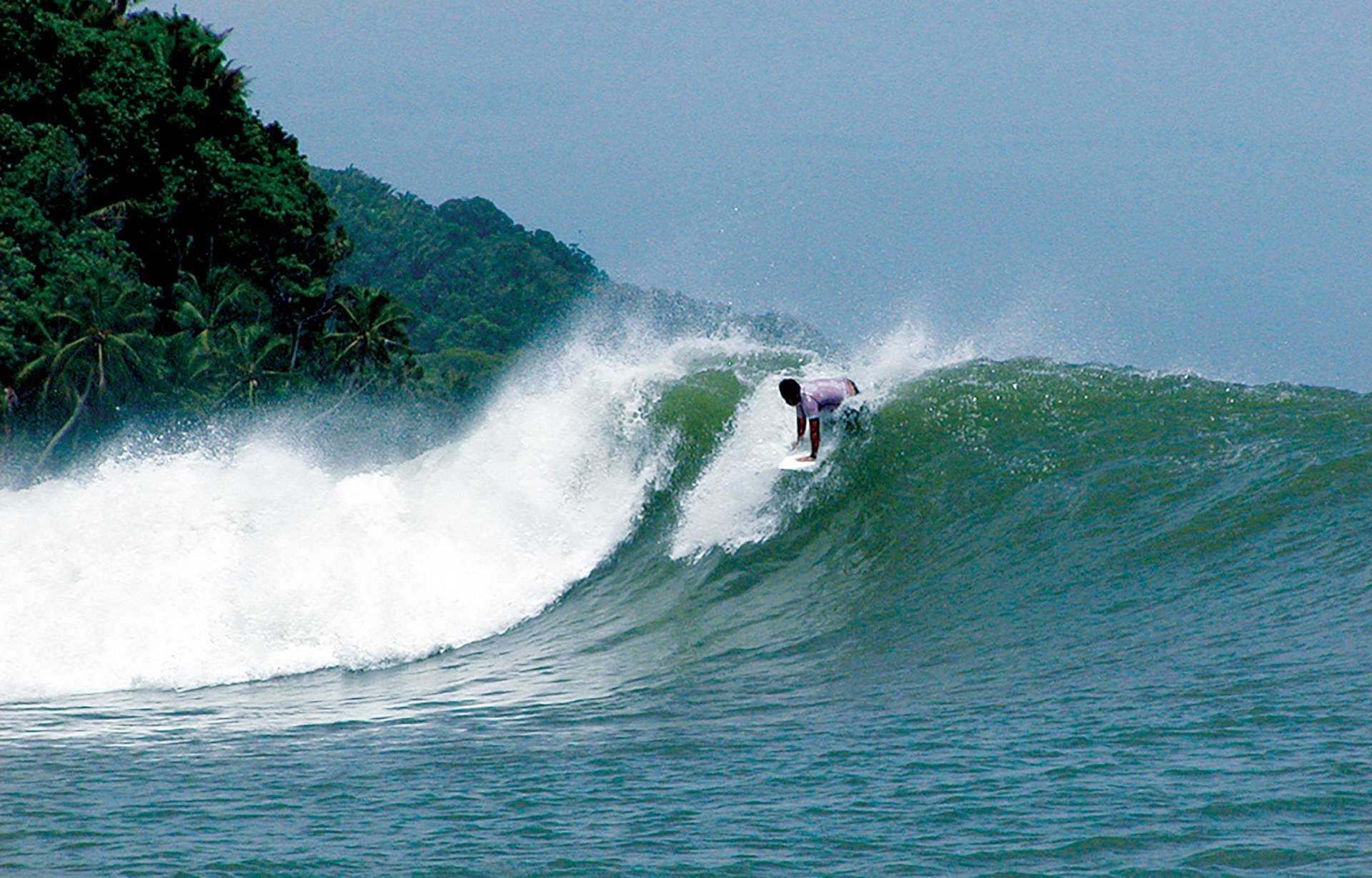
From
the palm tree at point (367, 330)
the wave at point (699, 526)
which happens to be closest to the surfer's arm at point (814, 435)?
the wave at point (699, 526)

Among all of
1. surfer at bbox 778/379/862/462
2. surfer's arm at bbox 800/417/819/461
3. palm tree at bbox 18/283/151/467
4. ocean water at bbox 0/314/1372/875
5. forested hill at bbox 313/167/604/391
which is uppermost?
forested hill at bbox 313/167/604/391

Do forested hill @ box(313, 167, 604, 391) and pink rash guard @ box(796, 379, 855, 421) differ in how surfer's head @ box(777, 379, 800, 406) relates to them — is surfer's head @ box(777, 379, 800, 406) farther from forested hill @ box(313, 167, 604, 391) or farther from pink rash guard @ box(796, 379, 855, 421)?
forested hill @ box(313, 167, 604, 391)

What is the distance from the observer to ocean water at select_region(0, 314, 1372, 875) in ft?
22.1

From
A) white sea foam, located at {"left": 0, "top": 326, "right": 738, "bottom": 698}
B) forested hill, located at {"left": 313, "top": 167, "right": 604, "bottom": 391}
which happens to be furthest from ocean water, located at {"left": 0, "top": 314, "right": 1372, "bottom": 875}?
forested hill, located at {"left": 313, "top": 167, "right": 604, "bottom": 391}

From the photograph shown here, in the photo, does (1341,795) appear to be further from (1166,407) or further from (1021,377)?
(1021,377)

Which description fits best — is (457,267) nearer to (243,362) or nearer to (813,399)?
(243,362)

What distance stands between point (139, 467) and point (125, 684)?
4.78 meters

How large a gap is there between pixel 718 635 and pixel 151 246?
34.5 metres

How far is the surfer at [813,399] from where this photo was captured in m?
14.4

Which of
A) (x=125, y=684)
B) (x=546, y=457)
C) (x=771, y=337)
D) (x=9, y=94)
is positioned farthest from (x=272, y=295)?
(x=125, y=684)

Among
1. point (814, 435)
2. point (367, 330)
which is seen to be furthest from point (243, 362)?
point (814, 435)

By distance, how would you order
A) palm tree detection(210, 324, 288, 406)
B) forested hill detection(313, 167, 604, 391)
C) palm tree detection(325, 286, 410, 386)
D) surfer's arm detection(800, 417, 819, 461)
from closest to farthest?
surfer's arm detection(800, 417, 819, 461) < palm tree detection(210, 324, 288, 406) < palm tree detection(325, 286, 410, 386) < forested hill detection(313, 167, 604, 391)

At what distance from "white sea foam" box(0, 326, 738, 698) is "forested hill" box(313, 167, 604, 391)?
93647 mm

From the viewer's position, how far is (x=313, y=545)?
14.6m
